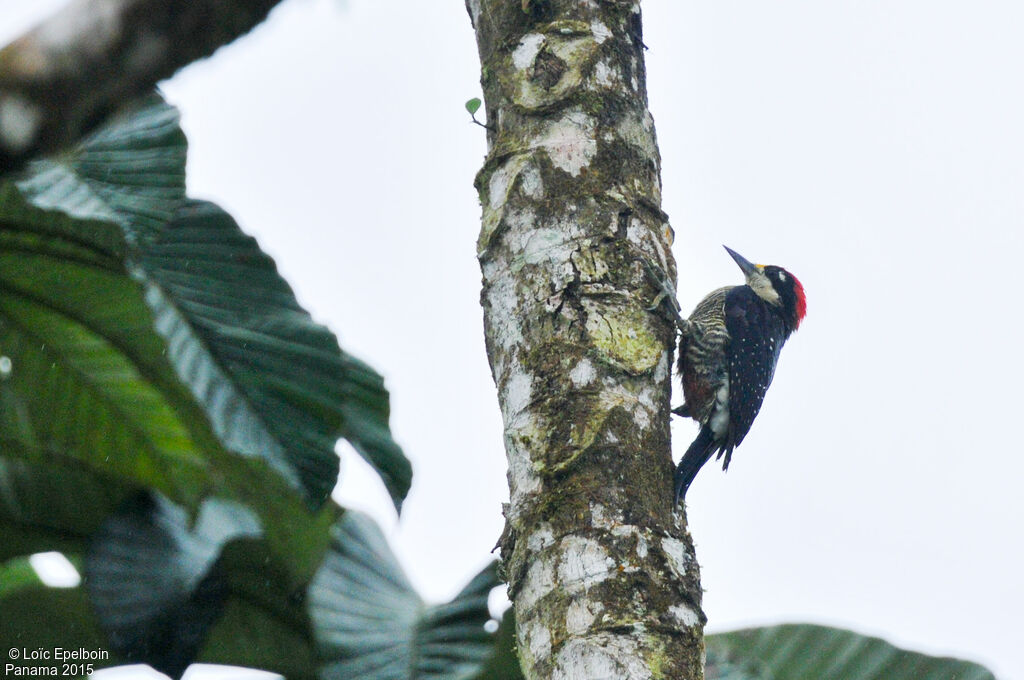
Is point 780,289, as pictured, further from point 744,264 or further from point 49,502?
point 49,502

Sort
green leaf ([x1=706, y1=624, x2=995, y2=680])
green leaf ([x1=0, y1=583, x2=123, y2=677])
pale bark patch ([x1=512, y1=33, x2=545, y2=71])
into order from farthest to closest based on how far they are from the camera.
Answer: green leaf ([x1=706, y1=624, x2=995, y2=680]) < green leaf ([x1=0, y1=583, x2=123, y2=677]) < pale bark patch ([x1=512, y1=33, x2=545, y2=71])

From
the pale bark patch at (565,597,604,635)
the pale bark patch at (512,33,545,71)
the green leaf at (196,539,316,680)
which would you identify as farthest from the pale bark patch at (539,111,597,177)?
the green leaf at (196,539,316,680)

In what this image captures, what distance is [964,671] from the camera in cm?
305

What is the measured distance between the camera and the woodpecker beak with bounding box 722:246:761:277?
190 inches

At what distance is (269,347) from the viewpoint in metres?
2.55

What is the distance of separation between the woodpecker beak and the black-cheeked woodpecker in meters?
0.21

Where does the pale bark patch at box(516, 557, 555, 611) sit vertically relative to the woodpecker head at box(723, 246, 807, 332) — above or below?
below

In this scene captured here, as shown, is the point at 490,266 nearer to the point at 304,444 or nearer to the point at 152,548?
the point at 304,444

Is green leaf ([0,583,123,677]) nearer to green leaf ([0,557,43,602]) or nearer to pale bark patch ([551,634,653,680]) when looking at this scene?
green leaf ([0,557,43,602])

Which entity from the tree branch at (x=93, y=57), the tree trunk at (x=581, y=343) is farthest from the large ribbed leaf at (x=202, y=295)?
the tree branch at (x=93, y=57)

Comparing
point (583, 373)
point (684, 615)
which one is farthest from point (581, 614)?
point (583, 373)

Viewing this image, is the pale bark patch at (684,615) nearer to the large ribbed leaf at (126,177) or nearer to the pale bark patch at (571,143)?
the pale bark patch at (571,143)

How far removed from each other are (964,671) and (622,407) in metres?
1.77

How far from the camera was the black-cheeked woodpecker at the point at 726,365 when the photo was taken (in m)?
3.88
